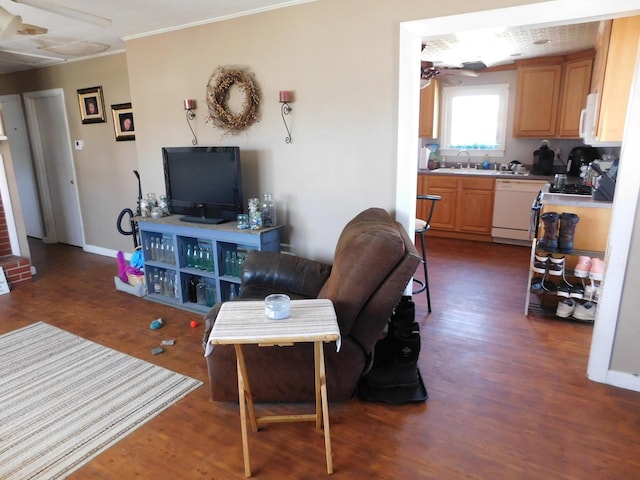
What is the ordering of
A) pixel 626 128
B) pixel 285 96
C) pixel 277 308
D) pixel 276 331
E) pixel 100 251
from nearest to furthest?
pixel 276 331 → pixel 277 308 → pixel 626 128 → pixel 285 96 → pixel 100 251

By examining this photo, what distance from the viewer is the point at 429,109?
577cm

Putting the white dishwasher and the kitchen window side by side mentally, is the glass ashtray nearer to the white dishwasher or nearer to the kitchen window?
the white dishwasher

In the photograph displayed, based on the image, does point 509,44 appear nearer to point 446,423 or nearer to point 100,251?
point 446,423

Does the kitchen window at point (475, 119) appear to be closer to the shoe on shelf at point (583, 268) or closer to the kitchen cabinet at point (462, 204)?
the kitchen cabinet at point (462, 204)

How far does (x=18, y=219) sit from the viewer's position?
4285 mm

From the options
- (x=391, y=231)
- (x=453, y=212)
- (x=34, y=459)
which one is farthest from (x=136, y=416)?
(x=453, y=212)

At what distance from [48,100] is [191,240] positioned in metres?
3.36

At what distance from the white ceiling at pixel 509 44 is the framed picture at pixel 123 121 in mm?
3195

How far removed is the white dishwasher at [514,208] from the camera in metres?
4.97

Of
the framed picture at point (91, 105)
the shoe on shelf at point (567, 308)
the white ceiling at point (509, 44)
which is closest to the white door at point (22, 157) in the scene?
the framed picture at point (91, 105)

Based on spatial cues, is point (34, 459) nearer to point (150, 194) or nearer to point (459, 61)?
point (150, 194)

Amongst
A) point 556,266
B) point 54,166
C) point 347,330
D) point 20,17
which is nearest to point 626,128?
point 556,266

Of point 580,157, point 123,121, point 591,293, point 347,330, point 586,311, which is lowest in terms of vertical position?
point 586,311

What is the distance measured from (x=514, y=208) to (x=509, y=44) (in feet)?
6.24
